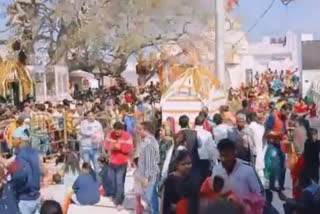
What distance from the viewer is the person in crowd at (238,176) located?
6902 millimetres

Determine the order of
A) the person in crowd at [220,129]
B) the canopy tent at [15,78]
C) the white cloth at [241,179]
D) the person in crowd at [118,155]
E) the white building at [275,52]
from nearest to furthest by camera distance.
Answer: the white cloth at [241,179] → the person in crowd at [220,129] → the person in crowd at [118,155] → the canopy tent at [15,78] → the white building at [275,52]

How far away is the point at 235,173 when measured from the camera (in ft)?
22.8

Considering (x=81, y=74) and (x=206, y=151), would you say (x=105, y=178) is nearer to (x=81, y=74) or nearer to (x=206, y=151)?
(x=206, y=151)

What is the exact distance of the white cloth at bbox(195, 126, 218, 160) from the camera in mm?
9766

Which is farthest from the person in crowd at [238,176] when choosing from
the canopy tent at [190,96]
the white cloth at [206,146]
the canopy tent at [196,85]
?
the canopy tent at [196,85]

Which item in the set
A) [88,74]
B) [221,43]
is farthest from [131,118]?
[88,74]

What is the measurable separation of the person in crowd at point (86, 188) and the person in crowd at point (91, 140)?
5.68 feet

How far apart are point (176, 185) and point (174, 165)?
76 centimetres

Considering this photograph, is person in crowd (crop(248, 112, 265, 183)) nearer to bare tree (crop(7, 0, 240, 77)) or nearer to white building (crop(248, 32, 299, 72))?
bare tree (crop(7, 0, 240, 77))

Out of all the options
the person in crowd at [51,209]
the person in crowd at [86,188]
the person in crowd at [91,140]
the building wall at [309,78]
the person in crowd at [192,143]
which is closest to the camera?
the person in crowd at [51,209]

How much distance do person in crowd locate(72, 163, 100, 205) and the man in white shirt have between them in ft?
17.4

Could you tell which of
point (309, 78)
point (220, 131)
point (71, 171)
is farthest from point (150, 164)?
point (309, 78)

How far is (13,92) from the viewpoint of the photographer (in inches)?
1126

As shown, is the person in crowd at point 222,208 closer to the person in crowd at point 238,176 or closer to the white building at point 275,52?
the person in crowd at point 238,176
